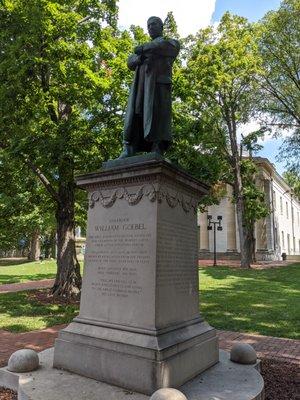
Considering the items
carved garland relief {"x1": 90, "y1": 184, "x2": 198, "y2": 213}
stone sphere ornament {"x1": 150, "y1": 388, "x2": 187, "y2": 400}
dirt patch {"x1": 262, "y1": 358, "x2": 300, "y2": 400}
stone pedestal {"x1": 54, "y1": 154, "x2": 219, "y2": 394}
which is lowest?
dirt patch {"x1": 262, "y1": 358, "x2": 300, "y2": 400}

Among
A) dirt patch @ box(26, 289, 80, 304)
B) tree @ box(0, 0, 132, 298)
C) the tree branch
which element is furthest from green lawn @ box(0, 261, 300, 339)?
the tree branch

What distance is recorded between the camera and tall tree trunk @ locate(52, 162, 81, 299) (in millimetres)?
15156

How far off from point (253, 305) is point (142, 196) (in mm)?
9081

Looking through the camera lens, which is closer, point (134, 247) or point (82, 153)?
point (134, 247)

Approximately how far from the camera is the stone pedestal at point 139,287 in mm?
5008

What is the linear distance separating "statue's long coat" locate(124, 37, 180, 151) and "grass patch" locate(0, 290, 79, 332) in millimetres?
6349

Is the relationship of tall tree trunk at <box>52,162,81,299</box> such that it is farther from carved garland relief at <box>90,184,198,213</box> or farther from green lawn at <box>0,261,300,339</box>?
carved garland relief at <box>90,184,198,213</box>

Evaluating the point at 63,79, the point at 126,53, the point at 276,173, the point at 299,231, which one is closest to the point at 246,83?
the point at 126,53

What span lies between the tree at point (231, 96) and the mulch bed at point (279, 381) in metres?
16.4

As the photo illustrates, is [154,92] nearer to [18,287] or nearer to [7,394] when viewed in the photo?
[7,394]

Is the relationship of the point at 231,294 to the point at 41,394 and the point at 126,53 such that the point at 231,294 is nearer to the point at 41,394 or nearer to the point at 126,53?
the point at 126,53

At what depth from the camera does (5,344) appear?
27.4 feet

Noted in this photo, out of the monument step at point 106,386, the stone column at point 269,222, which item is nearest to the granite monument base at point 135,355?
the monument step at point 106,386

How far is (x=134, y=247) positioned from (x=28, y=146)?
8.57 m
